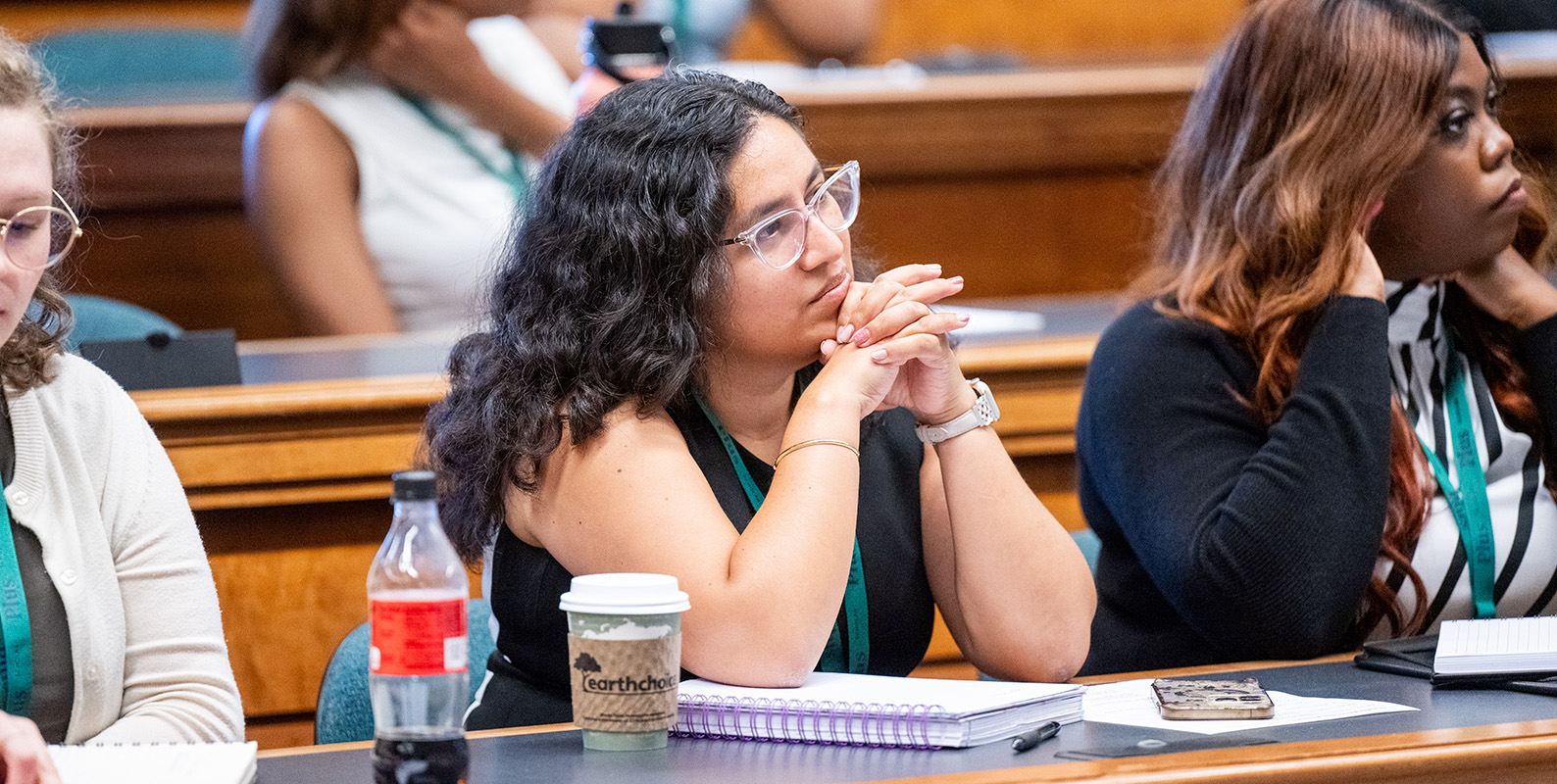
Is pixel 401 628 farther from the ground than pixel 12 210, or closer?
closer

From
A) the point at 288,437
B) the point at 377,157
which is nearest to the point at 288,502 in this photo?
the point at 288,437

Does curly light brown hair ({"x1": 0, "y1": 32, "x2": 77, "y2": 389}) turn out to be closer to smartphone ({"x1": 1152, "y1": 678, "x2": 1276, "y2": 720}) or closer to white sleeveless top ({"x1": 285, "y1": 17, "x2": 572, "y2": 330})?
smartphone ({"x1": 1152, "y1": 678, "x2": 1276, "y2": 720})

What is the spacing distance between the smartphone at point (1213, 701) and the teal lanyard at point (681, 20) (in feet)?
9.02

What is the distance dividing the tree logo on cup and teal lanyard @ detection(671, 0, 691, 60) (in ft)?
9.19

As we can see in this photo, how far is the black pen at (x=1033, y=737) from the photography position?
1179mm

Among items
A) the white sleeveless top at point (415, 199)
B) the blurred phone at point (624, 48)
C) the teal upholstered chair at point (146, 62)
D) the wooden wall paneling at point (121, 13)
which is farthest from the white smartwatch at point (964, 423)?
the wooden wall paneling at point (121, 13)

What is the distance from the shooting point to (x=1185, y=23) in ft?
18.4

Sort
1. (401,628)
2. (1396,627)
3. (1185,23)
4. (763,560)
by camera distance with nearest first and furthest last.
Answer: (401,628) → (763,560) → (1396,627) → (1185,23)

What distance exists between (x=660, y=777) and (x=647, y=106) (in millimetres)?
706

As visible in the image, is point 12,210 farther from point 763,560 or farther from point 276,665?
point 276,665

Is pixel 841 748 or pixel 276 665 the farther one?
pixel 276 665

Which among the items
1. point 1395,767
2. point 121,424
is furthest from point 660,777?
point 121,424

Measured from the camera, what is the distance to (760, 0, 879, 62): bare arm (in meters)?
3.95

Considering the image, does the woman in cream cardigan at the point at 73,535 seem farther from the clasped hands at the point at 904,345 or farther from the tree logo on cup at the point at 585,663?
the clasped hands at the point at 904,345
